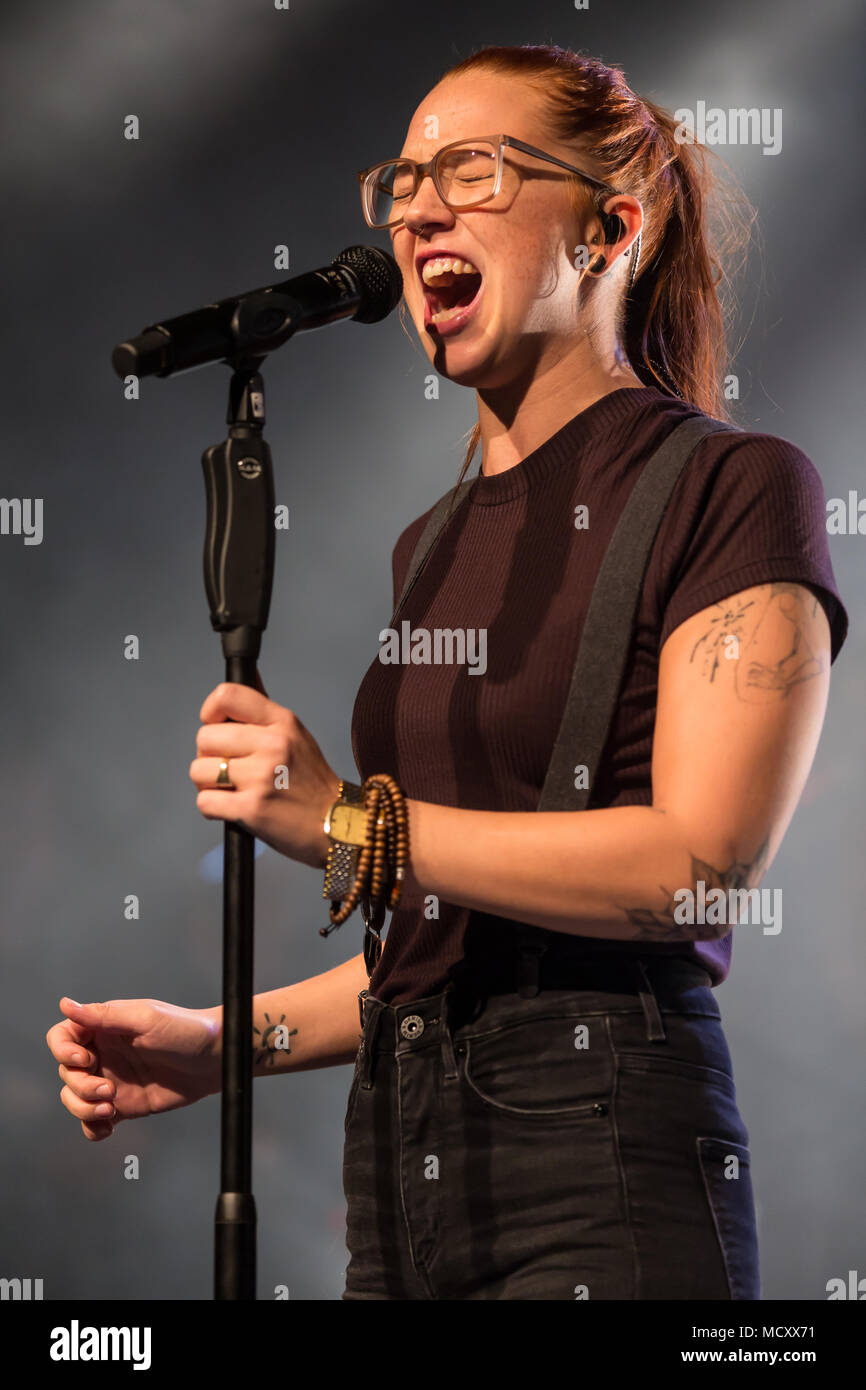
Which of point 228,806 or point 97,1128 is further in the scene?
point 97,1128

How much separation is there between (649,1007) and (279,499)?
5.46 ft

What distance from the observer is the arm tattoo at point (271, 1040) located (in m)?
1.43

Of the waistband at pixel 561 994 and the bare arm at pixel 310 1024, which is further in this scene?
the bare arm at pixel 310 1024

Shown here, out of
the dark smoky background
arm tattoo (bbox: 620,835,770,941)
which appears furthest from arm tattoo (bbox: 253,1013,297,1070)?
the dark smoky background

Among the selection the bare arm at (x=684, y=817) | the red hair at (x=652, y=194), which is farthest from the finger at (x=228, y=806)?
the red hair at (x=652, y=194)

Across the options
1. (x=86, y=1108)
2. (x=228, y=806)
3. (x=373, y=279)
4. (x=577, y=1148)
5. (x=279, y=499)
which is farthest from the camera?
(x=279, y=499)

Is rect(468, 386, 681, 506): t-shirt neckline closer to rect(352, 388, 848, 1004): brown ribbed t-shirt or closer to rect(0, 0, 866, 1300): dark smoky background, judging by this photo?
rect(352, 388, 848, 1004): brown ribbed t-shirt

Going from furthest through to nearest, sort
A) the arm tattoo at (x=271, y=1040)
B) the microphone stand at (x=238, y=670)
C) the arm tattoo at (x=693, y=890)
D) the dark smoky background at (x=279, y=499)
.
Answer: the dark smoky background at (x=279, y=499) < the arm tattoo at (x=271, y=1040) < the arm tattoo at (x=693, y=890) < the microphone stand at (x=238, y=670)

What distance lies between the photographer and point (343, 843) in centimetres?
101

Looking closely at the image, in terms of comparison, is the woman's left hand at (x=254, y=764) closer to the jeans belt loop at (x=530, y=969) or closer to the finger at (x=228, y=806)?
the finger at (x=228, y=806)

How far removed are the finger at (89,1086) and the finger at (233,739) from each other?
511 mm

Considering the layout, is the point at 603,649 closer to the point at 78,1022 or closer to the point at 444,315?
the point at 444,315

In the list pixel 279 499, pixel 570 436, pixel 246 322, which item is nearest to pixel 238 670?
pixel 246 322

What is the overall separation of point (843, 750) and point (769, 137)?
1.10 metres
